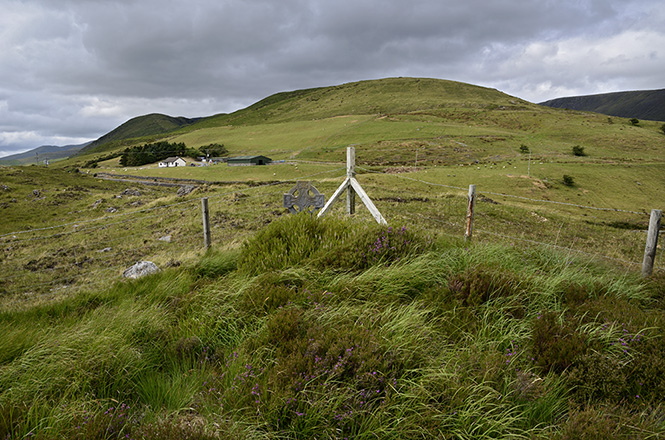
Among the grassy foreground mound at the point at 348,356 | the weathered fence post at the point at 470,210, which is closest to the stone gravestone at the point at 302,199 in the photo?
the weathered fence post at the point at 470,210

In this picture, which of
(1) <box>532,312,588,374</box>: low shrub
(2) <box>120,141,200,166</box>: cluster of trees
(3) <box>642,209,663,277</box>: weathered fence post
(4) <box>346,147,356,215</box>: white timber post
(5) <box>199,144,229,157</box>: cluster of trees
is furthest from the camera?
(2) <box>120,141,200,166</box>: cluster of trees

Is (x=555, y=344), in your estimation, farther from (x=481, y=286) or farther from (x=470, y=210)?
(x=470, y=210)

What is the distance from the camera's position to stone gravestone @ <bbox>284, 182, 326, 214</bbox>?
9047 millimetres

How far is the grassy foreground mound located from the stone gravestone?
3.92 metres

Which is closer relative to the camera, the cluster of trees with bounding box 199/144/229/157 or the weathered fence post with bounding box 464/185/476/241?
the weathered fence post with bounding box 464/185/476/241

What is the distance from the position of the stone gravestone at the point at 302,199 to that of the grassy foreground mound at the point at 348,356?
3.92m

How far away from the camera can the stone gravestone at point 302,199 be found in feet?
29.7

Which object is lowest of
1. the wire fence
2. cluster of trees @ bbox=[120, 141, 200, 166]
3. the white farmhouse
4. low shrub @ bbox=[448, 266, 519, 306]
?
the wire fence

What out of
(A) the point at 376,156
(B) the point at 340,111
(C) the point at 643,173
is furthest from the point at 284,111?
(C) the point at 643,173

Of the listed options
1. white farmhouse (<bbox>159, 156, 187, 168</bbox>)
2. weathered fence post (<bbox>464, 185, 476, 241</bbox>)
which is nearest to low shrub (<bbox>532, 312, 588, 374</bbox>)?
weathered fence post (<bbox>464, 185, 476, 241</bbox>)

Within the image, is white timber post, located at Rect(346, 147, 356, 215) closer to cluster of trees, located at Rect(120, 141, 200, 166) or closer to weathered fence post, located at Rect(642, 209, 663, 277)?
weathered fence post, located at Rect(642, 209, 663, 277)

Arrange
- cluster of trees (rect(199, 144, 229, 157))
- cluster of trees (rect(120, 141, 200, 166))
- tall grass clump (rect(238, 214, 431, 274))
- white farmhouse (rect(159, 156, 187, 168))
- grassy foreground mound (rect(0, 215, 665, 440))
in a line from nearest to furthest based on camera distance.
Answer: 1. grassy foreground mound (rect(0, 215, 665, 440))
2. tall grass clump (rect(238, 214, 431, 274))
3. white farmhouse (rect(159, 156, 187, 168))
4. cluster of trees (rect(199, 144, 229, 157))
5. cluster of trees (rect(120, 141, 200, 166))

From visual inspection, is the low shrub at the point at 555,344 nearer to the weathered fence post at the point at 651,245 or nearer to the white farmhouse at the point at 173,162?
the weathered fence post at the point at 651,245

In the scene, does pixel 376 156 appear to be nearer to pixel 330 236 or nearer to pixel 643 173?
pixel 643 173
